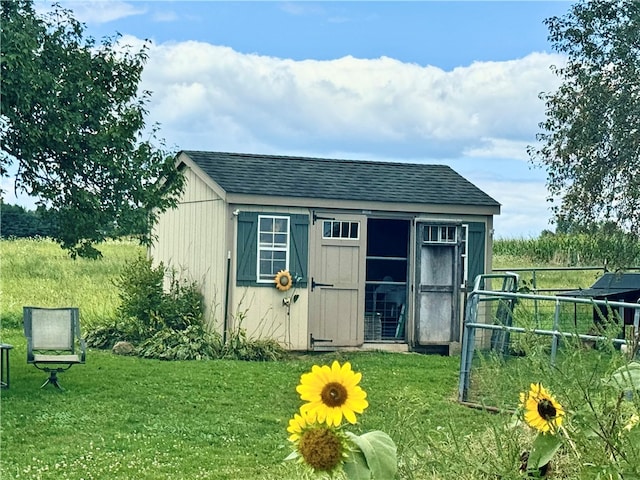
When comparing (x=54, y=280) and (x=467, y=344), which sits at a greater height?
(x=54, y=280)

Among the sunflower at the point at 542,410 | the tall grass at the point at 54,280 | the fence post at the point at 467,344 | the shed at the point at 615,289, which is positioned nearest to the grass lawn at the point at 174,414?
the fence post at the point at 467,344

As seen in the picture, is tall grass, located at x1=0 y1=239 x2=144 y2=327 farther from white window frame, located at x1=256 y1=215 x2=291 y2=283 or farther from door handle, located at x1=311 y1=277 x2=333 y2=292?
door handle, located at x1=311 y1=277 x2=333 y2=292

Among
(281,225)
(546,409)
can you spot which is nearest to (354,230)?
(281,225)

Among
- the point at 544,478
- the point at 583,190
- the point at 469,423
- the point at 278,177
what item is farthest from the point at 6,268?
the point at 544,478

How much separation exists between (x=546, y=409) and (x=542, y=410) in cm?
1

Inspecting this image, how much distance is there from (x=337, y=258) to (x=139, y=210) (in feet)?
12.3

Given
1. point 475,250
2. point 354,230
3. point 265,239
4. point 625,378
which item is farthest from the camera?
point 475,250

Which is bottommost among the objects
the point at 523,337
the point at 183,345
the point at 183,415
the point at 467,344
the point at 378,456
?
the point at 183,415

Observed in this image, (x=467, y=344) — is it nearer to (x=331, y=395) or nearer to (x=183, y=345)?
(x=183, y=345)

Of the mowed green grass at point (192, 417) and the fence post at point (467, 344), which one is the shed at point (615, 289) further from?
the fence post at point (467, 344)

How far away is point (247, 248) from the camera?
47.1 feet

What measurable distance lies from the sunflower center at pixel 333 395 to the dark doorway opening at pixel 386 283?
1265 cm

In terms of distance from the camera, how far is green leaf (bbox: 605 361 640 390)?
231 centimetres

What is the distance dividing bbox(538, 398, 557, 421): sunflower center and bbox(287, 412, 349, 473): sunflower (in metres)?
0.58
